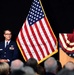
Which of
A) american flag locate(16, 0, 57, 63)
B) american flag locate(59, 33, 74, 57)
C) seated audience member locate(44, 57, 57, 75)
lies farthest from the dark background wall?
seated audience member locate(44, 57, 57, 75)

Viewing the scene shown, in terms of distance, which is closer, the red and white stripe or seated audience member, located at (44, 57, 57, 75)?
seated audience member, located at (44, 57, 57, 75)

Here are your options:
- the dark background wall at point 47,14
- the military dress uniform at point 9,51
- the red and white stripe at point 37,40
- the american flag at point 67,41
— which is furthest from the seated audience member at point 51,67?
the dark background wall at point 47,14

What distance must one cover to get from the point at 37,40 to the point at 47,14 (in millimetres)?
638

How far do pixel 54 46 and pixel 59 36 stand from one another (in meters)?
0.45

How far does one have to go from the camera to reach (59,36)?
262 inches

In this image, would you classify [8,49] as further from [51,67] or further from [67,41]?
[51,67]

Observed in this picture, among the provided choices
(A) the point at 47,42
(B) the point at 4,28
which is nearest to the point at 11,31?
(B) the point at 4,28

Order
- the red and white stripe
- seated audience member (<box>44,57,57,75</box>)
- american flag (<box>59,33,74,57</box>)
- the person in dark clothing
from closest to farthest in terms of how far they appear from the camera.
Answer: seated audience member (<box>44,57,57,75</box>) < american flag (<box>59,33,74,57</box>) < the person in dark clothing < the red and white stripe

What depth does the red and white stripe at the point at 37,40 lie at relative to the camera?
709 cm

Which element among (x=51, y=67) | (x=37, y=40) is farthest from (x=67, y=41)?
(x=51, y=67)

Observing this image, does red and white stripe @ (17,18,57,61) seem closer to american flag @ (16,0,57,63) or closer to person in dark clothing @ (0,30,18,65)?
american flag @ (16,0,57,63)

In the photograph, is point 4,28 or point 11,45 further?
point 4,28

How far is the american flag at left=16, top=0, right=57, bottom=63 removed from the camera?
7098 millimetres

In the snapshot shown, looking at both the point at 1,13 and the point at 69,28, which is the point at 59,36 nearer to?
the point at 69,28
